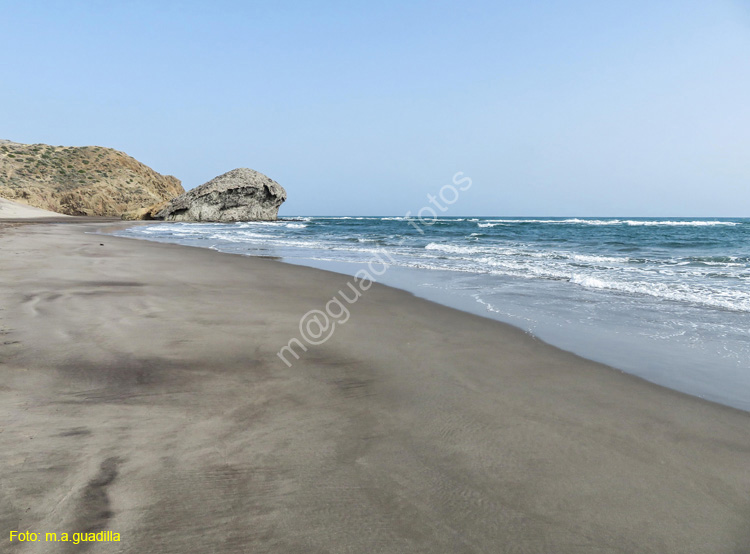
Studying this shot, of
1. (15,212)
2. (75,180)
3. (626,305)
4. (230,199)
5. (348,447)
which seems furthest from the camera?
(75,180)

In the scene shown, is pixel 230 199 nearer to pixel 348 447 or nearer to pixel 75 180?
pixel 75 180

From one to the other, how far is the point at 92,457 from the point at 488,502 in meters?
1.71

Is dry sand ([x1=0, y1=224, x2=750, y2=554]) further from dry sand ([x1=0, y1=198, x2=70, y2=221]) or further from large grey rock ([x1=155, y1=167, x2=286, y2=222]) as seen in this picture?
large grey rock ([x1=155, y1=167, x2=286, y2=222])

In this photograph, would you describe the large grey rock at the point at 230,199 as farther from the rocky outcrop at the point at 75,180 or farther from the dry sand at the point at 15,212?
the rocky outcrop at the point at 75,180

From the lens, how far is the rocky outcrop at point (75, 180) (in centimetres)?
4666

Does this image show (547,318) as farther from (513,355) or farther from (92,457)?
(92,457)

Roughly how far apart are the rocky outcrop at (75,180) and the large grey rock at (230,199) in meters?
12.2

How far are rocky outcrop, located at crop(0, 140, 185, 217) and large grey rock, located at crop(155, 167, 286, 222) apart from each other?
12.2m

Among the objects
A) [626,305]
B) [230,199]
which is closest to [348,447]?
[626,305]

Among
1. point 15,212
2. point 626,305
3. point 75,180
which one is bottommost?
point 626,305

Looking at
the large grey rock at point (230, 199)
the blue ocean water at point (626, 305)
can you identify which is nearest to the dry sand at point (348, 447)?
the blue ocean water at point (626, 305)

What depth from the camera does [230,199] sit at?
4450 centimetres

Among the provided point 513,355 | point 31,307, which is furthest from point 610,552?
point 31,307

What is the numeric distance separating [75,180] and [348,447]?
61986 millimetres
